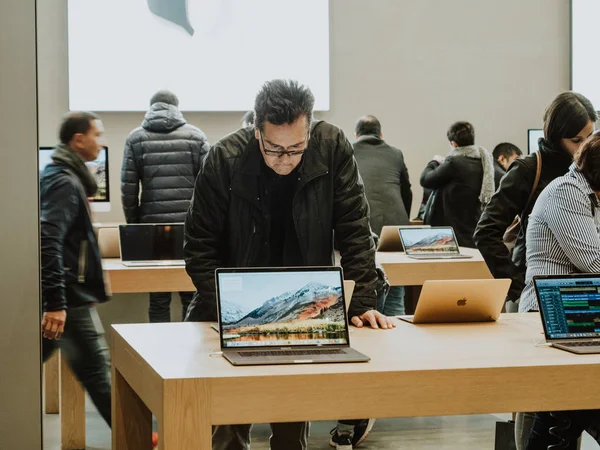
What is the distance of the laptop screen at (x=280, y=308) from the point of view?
2.27 m

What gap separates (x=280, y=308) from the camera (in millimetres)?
2301

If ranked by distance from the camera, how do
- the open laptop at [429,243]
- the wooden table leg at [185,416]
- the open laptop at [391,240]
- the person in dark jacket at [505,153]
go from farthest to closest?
the person in dark jacket at [505,153]
the open laptop at [391,240]
the open laptop at [429,243]
the wooden table leg at [185,416]

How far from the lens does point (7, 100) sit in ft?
7.38

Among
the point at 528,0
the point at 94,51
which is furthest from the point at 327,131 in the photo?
the point at 528,0

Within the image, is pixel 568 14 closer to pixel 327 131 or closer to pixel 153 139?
pixel 153 139

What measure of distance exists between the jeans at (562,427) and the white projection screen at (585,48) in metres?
6.15

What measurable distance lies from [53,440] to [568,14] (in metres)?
6.13

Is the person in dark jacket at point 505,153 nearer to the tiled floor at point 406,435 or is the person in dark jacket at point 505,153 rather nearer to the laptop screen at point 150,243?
the tiled floor at point 406,435

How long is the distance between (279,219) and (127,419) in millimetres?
727

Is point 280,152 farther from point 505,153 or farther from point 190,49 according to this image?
point 505,153

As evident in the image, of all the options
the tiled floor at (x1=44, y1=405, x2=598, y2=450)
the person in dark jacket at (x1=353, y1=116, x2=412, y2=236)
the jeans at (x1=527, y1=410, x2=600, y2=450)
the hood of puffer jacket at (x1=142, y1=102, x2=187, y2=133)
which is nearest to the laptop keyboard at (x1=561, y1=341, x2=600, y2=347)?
the jeans at (x1=527, y1=410, x2=600, y2=450)

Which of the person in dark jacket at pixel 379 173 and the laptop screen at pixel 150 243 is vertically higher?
the person in dark jacket at pixel 379 173

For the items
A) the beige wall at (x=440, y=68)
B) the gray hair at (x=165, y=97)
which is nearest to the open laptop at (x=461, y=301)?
the gray hair at (x=165, y=97)

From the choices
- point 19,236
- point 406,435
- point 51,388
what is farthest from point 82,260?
point 406,435
